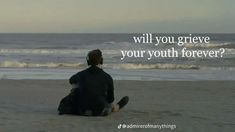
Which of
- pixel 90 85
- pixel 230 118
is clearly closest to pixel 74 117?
pixel 90 85

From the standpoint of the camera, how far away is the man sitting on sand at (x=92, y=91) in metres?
6.74

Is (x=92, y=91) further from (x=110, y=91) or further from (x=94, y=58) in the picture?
(x=94, y=58)

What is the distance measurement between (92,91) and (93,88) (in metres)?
0.04

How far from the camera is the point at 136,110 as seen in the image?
7762 millimetres


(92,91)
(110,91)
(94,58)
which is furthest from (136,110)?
(94,58)

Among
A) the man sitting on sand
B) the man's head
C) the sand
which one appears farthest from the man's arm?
the man's head

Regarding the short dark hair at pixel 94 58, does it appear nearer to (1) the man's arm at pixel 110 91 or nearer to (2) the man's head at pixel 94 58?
(2) the man's head at pixel 94 58

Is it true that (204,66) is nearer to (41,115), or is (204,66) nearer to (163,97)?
(163,97)

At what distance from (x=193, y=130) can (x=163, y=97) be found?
3975 mm

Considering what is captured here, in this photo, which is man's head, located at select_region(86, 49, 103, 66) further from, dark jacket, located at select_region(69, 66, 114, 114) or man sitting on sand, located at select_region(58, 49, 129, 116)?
dark jacket, located at select_region(69, 66, 114, 114)

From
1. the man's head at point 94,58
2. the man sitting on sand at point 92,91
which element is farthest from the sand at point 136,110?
the man's head at point 94,58

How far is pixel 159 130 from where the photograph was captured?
6047mm

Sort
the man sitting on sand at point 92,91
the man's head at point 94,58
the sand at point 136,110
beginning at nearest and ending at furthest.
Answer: the sand at point 136,110
the man's head at point 94,58
the man sitting on sand at point 92,91

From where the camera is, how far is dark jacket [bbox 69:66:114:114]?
6746mm
